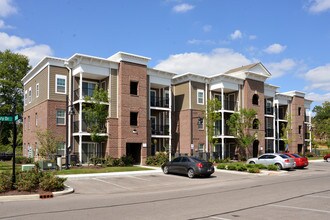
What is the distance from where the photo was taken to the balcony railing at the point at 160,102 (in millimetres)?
40666

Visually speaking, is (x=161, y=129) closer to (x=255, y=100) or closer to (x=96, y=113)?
(x=96, y=113)

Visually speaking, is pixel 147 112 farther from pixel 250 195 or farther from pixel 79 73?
pixel 250 195

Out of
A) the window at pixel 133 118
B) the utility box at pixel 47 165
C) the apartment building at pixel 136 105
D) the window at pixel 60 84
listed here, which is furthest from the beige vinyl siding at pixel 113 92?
the utility box at pixel 47 165

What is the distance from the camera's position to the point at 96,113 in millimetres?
30891

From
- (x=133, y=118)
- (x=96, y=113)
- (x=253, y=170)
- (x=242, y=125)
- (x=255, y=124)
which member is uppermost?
(x=96, y=113)

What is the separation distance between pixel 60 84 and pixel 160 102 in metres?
11.5

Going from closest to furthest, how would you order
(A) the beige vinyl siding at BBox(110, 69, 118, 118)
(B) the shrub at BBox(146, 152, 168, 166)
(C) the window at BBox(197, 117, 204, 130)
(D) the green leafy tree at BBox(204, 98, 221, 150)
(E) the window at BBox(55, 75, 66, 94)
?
(E) the window at BBox(55, 75, 66, 94), (A) the beige vinyl siding at BBox(110, 69, 118, 118), (B) the shrub at BBox(146, 152, 168, 166), (D) the green leafy tree at BBox(204, 98, 221, 150), (C) the window at BBox(197, 117, 204, 130)

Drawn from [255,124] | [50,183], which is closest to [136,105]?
[255,124]

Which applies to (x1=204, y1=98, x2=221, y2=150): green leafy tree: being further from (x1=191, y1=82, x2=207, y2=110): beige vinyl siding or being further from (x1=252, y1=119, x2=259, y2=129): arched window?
(x1=252, y1=119, x2=259, y2=129): arched window

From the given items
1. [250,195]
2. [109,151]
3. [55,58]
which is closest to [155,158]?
[109,151]

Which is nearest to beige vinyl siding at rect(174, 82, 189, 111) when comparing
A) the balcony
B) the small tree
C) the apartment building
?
the apartment building

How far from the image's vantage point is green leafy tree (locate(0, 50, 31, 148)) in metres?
59.9

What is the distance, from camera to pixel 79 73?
33.6 metres

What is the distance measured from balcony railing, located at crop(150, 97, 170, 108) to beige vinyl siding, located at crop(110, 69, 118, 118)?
616 centimetres
